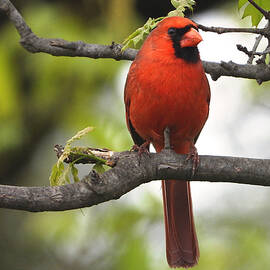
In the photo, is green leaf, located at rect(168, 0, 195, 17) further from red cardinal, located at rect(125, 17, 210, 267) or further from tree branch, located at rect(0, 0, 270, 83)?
red cardinal, located at rect(125, 17, 210, 267)

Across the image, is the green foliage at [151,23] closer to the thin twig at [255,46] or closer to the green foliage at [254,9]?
the green foliage at [254,9]

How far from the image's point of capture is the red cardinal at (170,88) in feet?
10.7

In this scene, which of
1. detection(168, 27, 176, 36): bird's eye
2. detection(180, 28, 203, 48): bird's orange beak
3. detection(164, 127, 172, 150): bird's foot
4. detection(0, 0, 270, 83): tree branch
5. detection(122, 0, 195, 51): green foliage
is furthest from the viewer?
detection(168, 27, 176, 36): bird's eye

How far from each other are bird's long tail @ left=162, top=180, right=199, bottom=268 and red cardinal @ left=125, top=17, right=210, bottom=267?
0.4 inches

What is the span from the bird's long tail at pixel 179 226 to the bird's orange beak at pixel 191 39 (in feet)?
3.32

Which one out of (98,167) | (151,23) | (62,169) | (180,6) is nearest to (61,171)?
(62,169)

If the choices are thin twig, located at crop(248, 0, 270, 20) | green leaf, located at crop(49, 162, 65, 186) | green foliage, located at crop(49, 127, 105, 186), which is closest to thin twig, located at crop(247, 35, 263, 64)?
thin twig, located at crop(248, 0, 270, 20)

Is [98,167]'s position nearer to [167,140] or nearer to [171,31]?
[167,140]

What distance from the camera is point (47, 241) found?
4.86 m

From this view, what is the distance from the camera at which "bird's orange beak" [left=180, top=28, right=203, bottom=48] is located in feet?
10.5

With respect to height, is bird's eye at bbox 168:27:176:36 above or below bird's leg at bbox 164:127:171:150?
above

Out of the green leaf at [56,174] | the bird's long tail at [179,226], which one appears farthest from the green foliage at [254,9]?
the bird's long tail at [179,226]

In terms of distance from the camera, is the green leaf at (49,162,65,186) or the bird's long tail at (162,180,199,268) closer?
the green leaf at (49,162,65,186)

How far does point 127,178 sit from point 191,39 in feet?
3.13
